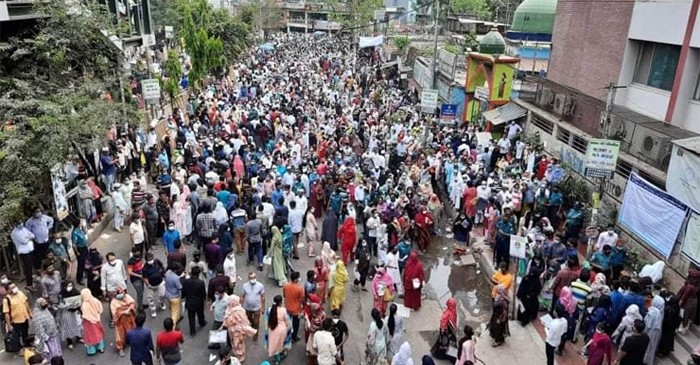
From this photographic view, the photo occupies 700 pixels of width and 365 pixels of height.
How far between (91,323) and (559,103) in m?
14.9

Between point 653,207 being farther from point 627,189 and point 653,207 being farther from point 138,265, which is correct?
point 138,265

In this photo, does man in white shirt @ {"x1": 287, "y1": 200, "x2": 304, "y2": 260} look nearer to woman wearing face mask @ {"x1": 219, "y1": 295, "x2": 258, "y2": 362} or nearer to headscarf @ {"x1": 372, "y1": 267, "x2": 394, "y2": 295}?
headscarf @ {"x1": 372, "y1": 267, "x2": 394, "y2": 295}

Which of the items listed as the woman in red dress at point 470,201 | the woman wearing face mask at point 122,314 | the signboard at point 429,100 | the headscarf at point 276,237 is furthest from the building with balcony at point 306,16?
the woman wearing face mask at point 122,314

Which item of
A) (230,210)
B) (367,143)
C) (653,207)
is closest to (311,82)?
(367,143)

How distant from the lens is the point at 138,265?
877 cm

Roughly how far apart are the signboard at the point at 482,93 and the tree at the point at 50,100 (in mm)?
12979

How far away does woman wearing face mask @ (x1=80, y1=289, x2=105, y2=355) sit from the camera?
25.5 ft

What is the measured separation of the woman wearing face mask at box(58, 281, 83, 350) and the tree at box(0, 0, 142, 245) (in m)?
1.96

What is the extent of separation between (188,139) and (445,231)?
8.44m

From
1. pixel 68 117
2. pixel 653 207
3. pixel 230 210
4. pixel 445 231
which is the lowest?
pixel 445 231

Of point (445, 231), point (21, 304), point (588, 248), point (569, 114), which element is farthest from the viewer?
point (569, 114)

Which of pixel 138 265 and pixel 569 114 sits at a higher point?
pixel 569 114

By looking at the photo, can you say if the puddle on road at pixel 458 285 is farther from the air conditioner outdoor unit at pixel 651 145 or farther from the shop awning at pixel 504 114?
the shop awning at pixel 504 114

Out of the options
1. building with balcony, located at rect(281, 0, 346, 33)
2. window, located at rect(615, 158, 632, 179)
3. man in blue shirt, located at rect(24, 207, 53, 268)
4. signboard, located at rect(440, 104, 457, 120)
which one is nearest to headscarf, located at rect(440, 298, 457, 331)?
window, located at rect(615, 158, 632, 179)
